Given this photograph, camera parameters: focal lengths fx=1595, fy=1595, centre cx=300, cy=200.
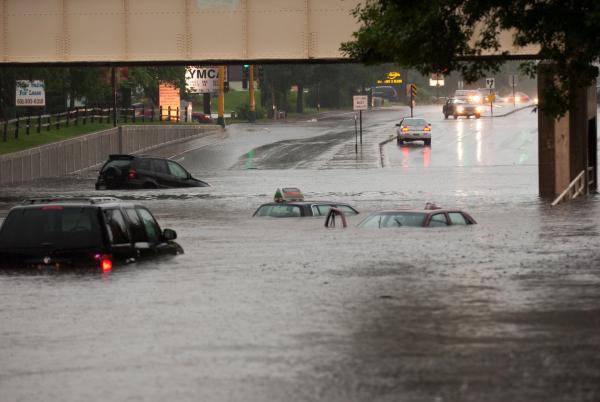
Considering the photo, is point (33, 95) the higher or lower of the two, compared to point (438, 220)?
higher

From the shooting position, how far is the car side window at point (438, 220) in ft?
127

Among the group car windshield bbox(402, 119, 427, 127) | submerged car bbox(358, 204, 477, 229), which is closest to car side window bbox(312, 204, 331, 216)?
submerged car bbox(358, 204, 477, 229)

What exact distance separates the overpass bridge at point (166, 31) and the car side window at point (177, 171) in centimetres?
1198

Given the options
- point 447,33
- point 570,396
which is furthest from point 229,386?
point 447,33

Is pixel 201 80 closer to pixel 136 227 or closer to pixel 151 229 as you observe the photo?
pixel 151 229

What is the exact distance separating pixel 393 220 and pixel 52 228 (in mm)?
17330

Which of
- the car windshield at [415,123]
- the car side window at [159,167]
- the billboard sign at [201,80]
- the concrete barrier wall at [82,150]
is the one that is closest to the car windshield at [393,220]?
the car side window at [159,167]

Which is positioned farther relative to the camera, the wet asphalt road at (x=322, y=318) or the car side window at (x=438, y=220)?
the car side window at (x=438, y=220)

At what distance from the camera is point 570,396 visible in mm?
13664

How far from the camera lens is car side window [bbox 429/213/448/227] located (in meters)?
38.7

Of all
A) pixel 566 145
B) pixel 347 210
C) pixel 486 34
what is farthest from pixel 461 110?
pixel 486 34

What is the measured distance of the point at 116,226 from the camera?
2358cm

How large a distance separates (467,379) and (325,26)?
122 ft

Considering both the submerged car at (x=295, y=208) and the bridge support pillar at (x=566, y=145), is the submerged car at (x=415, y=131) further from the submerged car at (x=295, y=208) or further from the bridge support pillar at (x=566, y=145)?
the submerged car at (x=295, y=208)
